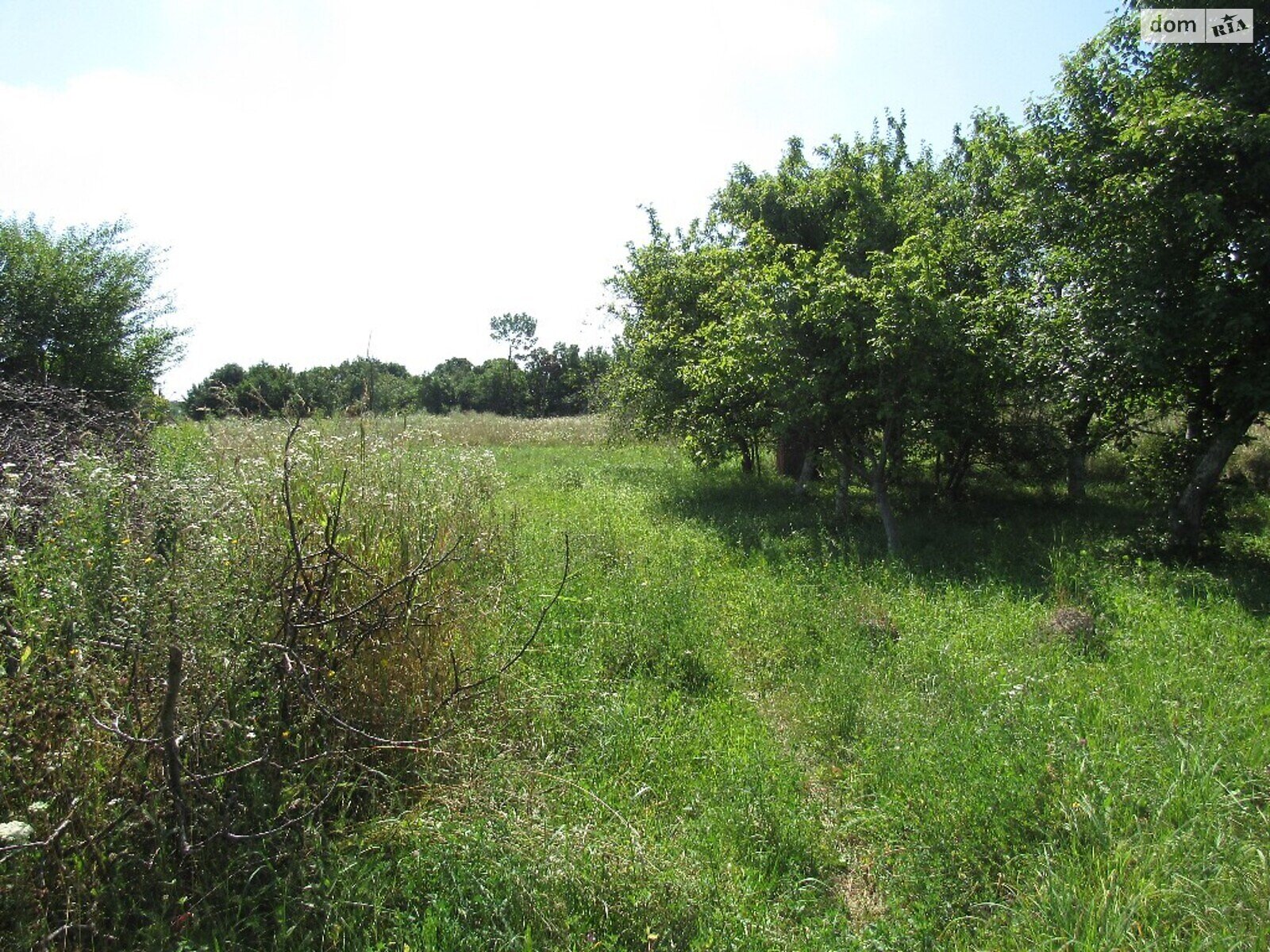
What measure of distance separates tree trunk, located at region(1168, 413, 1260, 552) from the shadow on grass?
28 centimetres

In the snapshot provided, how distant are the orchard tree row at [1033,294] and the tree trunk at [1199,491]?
2 centimetres

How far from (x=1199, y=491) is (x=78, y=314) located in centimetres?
1650

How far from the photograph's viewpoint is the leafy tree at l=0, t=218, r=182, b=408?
1097 cm

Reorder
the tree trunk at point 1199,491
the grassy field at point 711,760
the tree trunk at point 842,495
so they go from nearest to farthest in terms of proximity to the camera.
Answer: the grassy field at point 711,760
the tree trunk at point 1199,491
the tree trunk at point 842,495

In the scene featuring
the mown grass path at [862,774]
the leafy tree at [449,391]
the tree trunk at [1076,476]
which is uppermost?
the leafy tree at [449,391]

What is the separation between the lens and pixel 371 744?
3.47m

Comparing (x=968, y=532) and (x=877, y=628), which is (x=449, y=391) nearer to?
(x=968, y=532)

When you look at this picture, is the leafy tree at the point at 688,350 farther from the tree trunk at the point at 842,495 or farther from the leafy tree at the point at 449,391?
the leafy tree at the point at 449,391

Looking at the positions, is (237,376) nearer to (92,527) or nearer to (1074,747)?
(92,527)

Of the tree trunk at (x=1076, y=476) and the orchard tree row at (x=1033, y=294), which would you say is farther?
the tree trunk at (x=1076, y=476)

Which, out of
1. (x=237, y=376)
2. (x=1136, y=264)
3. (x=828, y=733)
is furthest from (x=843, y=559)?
(x=237, y=376)

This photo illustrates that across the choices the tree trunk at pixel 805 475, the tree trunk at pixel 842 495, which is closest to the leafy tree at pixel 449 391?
the tree trunk at pixel 805 475

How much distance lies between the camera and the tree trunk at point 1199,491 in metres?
7.57

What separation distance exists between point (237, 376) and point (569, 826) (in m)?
51.3
